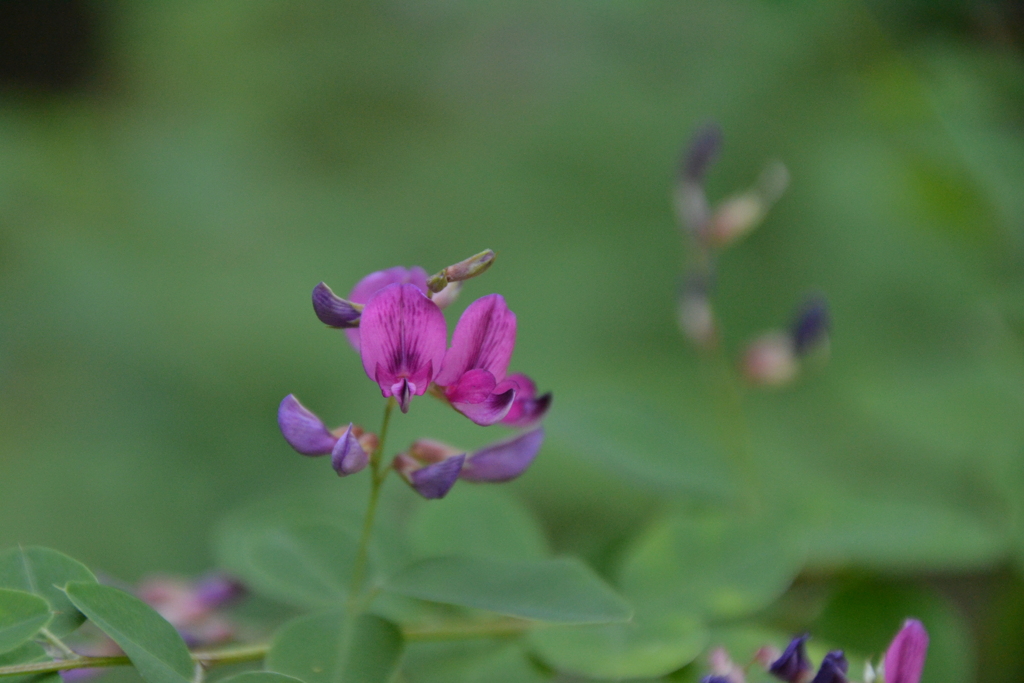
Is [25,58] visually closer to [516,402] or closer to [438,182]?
Result: [438,182]

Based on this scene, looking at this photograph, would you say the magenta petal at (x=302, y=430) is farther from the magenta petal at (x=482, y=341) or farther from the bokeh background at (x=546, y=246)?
the bokeh background at (x=546, y=246)

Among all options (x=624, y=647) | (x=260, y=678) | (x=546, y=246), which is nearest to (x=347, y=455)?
(x=260, y=678)

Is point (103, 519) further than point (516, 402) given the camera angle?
Yes

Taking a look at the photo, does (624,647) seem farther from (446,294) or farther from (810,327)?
(810,327)

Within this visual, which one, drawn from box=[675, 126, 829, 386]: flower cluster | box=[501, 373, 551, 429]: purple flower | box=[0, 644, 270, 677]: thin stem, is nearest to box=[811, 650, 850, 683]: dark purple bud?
box=[501, 373, 551, 429]: purple flower

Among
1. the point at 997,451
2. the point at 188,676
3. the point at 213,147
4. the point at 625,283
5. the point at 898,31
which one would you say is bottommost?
the point at 188,676

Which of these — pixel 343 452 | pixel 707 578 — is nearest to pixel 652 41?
pixel 707 578
